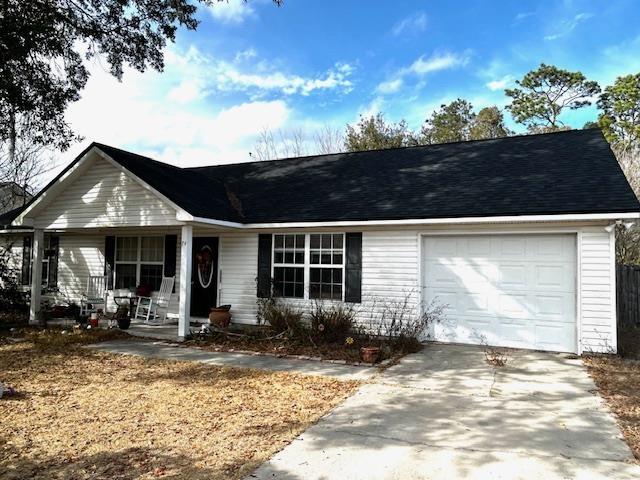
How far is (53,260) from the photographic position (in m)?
13.9

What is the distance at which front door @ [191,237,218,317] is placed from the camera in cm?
1129

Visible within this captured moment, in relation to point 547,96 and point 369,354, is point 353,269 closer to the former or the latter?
point 369,354

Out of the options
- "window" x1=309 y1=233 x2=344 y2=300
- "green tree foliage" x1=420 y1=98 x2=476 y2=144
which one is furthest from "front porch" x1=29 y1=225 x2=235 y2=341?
"green tree foliage" x1=420 y1=98 x2=476 y2=144

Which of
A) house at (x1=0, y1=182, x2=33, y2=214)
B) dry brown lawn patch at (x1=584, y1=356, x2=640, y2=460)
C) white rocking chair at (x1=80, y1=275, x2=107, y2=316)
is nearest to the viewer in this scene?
dry brown lawn patch at (x1=584, y1=356, x2=640, y2=460)

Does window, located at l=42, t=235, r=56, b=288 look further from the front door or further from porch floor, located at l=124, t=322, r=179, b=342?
the front door

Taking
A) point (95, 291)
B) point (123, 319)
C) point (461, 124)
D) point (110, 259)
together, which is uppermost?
point (461, 124)

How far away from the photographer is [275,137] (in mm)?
29922

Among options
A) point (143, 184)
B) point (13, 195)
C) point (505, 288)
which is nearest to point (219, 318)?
point (143, 184)

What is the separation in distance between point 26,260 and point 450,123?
91.3 ft

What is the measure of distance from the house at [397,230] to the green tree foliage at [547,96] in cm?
1979

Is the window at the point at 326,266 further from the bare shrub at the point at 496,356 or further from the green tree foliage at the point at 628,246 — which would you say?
the green tree foliage at the point at 628,246

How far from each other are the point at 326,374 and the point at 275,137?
25.2 m

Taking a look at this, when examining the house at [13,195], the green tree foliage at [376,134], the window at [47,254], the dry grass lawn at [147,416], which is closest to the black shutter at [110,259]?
the window at [47,254]

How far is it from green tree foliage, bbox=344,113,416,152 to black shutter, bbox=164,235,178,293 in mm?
16709
